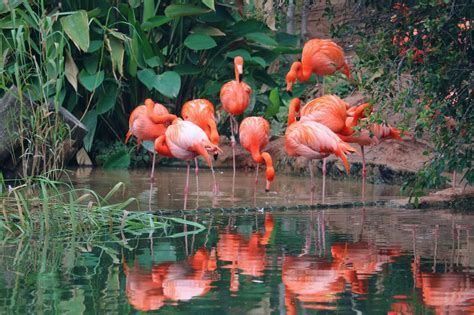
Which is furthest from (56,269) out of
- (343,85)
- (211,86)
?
(343,85)

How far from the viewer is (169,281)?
13.7 ft

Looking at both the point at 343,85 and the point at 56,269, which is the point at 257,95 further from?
the point at 56,269

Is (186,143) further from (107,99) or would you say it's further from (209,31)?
(209,31)

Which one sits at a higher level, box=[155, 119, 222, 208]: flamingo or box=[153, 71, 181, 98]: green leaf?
box=[153, 71, 181, 98]: green leaf

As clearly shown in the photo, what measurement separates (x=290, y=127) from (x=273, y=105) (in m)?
3.28

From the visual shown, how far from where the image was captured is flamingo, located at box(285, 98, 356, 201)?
302 inches

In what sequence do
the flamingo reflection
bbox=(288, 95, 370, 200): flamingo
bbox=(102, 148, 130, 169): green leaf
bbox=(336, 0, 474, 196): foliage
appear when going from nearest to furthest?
the flamingo reflection
bbox=(336, 0, 474, 196): foliage
bbox=(288, 95, 370, 200): flamingo
bbox=(102, 148, 130, 169): green leaf

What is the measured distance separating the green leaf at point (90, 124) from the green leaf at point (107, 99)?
0.41ft

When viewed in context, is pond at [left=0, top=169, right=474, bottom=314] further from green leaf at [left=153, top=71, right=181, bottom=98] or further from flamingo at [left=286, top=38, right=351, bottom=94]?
green leaf at [left=153, top=71, right=181, bottom=98]

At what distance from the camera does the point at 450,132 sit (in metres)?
7.08

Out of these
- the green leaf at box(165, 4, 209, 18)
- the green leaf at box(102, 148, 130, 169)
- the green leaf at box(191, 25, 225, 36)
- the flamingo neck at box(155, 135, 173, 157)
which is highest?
the green leaf at box(165, 4, 209, 18)

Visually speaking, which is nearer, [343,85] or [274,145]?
[274,145]

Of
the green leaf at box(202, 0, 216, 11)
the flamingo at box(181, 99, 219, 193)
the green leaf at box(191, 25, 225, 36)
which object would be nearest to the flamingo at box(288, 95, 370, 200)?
the flamingo at box(181, 99, 219, 193)

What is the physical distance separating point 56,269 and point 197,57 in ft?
23.5
